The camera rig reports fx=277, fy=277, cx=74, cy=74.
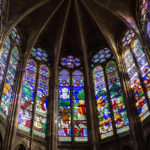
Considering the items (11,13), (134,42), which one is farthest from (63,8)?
(134,42)

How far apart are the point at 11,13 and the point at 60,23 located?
3922mm

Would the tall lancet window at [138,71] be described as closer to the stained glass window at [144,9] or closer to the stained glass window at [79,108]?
the stained glass window at [144,9]

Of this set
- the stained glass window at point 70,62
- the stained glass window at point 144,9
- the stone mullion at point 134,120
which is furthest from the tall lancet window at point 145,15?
the stained glass window at point 70,62

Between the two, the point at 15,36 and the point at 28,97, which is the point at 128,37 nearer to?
the point at 15,36

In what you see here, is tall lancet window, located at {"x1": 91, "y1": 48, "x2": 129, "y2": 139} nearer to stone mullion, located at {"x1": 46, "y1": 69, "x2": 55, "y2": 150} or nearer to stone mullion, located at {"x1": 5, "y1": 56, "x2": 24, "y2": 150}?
stone mullion, located at {"x1": 46, "y1": 69, "x2": 55, "y2": 150}

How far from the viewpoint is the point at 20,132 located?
1433 cm

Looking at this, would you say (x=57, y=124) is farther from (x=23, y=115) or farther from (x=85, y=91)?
(x=85, y=91)

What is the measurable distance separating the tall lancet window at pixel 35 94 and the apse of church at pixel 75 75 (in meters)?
0.06

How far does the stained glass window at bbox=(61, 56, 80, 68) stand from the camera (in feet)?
65.6

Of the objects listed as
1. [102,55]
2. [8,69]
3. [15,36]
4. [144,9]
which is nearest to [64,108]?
[8,69]

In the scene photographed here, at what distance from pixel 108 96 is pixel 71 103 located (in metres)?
2.34

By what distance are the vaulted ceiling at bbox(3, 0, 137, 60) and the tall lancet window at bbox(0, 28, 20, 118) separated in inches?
35.6

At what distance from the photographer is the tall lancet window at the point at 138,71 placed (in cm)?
1473

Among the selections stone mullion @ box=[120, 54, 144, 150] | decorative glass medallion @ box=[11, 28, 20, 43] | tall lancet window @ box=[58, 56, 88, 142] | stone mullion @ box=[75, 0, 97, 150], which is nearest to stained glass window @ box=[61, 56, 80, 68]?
tall lancet window @ box=[58, 56, 88, 142]
